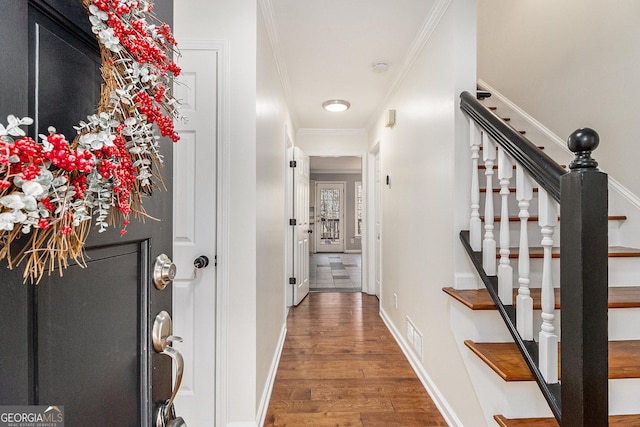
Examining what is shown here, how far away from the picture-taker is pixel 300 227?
163 inches

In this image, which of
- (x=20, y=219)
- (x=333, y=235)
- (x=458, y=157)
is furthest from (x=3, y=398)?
(x=333, y=235)

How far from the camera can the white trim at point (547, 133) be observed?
1.89 meters

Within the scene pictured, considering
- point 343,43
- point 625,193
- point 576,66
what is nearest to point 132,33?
point 343,43

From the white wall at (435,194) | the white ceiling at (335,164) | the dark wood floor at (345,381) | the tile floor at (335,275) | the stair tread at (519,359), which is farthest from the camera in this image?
the white ceiling at (335,164)

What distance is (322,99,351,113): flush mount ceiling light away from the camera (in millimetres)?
3576

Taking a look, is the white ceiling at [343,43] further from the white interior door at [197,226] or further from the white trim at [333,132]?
the white trim at [333,132]

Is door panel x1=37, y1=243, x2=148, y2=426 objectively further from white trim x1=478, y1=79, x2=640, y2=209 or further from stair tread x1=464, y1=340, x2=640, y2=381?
white trim x1=478, y1=79, x2=640, y2=209

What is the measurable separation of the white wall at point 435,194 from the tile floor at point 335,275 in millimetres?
2146

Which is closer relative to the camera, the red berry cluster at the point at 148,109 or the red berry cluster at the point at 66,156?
the red berry cluster at the point at 66,156

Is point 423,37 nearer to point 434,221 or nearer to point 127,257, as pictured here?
point 434,221

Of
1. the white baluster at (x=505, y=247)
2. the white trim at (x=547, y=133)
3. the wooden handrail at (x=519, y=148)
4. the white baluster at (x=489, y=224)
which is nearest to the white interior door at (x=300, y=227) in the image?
the white trim at (x=547, y=133)

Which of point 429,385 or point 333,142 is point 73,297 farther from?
point 333,142

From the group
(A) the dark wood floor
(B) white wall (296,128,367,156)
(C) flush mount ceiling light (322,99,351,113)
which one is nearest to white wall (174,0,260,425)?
(A) the dark wood floor

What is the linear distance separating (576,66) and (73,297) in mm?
3005
